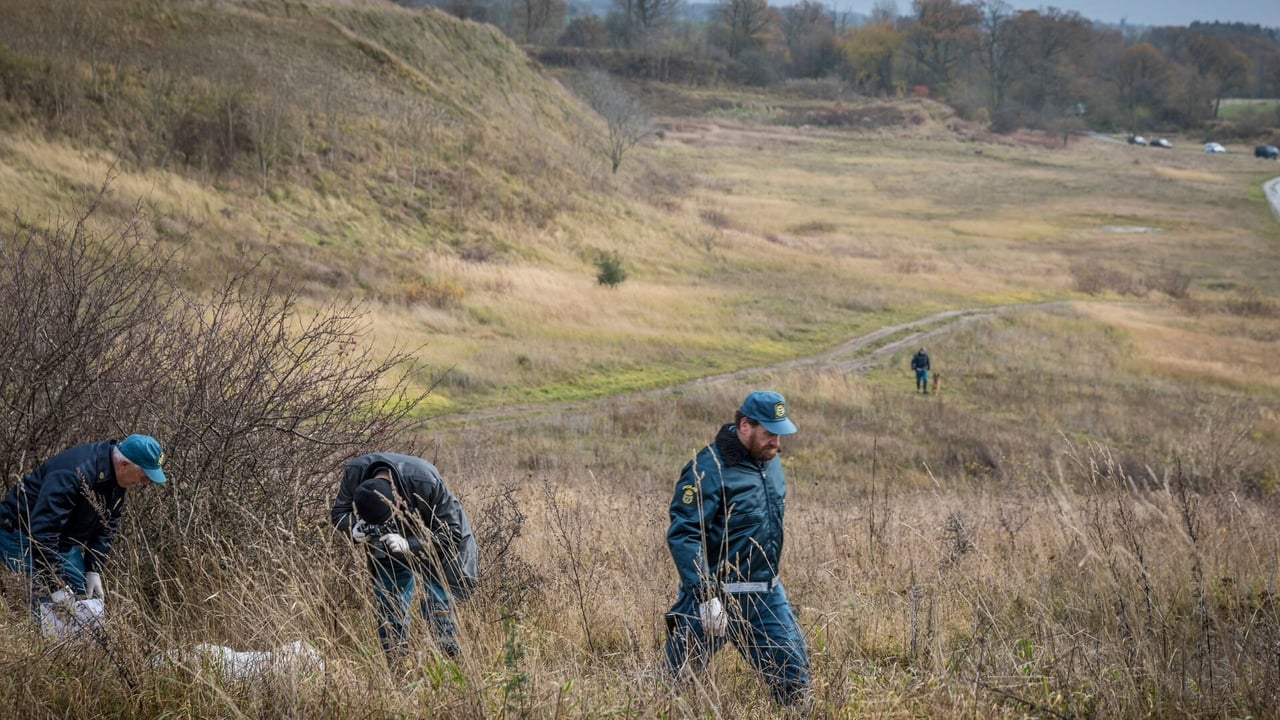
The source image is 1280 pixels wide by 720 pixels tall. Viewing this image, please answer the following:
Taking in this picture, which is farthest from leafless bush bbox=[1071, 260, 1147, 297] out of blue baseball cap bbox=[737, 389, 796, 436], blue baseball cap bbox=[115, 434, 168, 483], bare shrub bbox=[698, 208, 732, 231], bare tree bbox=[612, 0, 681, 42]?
bare tree bbox=[612, 0, 681, 42]

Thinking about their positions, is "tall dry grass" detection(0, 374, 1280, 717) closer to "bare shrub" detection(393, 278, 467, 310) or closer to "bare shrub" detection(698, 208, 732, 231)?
"bare shrub" detection(393, 278, 467, 310)

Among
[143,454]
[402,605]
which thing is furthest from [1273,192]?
[143,454]

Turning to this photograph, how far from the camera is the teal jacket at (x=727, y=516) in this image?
4371 millimetres

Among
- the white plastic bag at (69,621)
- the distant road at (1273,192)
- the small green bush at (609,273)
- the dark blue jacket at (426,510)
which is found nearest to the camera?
the white plastic bag at (69,621)

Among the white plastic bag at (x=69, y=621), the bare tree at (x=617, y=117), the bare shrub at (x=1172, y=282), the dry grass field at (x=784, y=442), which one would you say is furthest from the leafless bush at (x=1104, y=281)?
the white plastic bag at (x=69, y=621)

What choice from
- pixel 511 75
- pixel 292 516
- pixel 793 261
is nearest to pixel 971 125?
pixel 511 75

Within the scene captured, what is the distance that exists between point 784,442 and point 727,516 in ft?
42.8

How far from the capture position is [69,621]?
13.0 feet

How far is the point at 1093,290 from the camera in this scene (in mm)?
38500

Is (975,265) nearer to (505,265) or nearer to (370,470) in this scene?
(505,265)

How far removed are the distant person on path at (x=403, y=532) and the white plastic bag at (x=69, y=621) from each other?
3.64 feet

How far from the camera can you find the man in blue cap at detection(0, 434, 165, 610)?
4582 millimetres

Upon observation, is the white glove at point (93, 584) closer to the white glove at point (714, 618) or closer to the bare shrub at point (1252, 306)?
the white glove at point (714, 618)

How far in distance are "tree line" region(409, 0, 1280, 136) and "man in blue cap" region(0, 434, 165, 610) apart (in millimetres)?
105011
